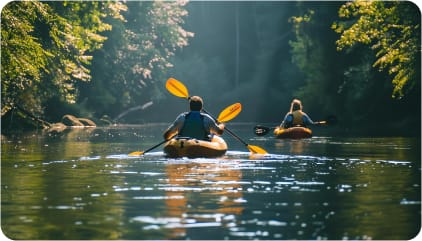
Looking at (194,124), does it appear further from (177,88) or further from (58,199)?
(58,199)

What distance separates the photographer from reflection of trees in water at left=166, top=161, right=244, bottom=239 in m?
12.1

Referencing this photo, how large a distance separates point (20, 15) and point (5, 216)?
59.1ft

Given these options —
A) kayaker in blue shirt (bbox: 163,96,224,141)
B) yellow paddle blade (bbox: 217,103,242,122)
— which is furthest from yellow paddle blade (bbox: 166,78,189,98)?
kayaker in blue shirt (bbox: 163,96,224,141)

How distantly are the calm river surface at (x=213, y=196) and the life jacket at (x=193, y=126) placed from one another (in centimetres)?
72

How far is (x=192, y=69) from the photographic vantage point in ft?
253

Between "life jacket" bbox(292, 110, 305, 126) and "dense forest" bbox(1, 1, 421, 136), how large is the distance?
2821 millimetres

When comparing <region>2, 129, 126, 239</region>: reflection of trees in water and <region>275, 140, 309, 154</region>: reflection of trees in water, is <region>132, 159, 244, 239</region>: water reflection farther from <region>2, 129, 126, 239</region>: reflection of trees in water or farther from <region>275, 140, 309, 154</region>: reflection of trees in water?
<region>275, 140, 309, 154</region>: reflection of trees in water

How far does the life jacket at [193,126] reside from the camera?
71.6 ft

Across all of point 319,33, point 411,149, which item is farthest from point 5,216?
point 319,33

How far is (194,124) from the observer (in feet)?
71.9

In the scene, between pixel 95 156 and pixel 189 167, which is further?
pixel 95 156

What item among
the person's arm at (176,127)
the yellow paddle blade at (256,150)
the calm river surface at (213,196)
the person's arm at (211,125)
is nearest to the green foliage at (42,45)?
the calm river surface at (213,196)

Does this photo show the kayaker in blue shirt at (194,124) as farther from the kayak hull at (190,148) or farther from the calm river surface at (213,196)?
the calm river surface at (213,196)

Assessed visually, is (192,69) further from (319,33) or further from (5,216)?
(5,216)
